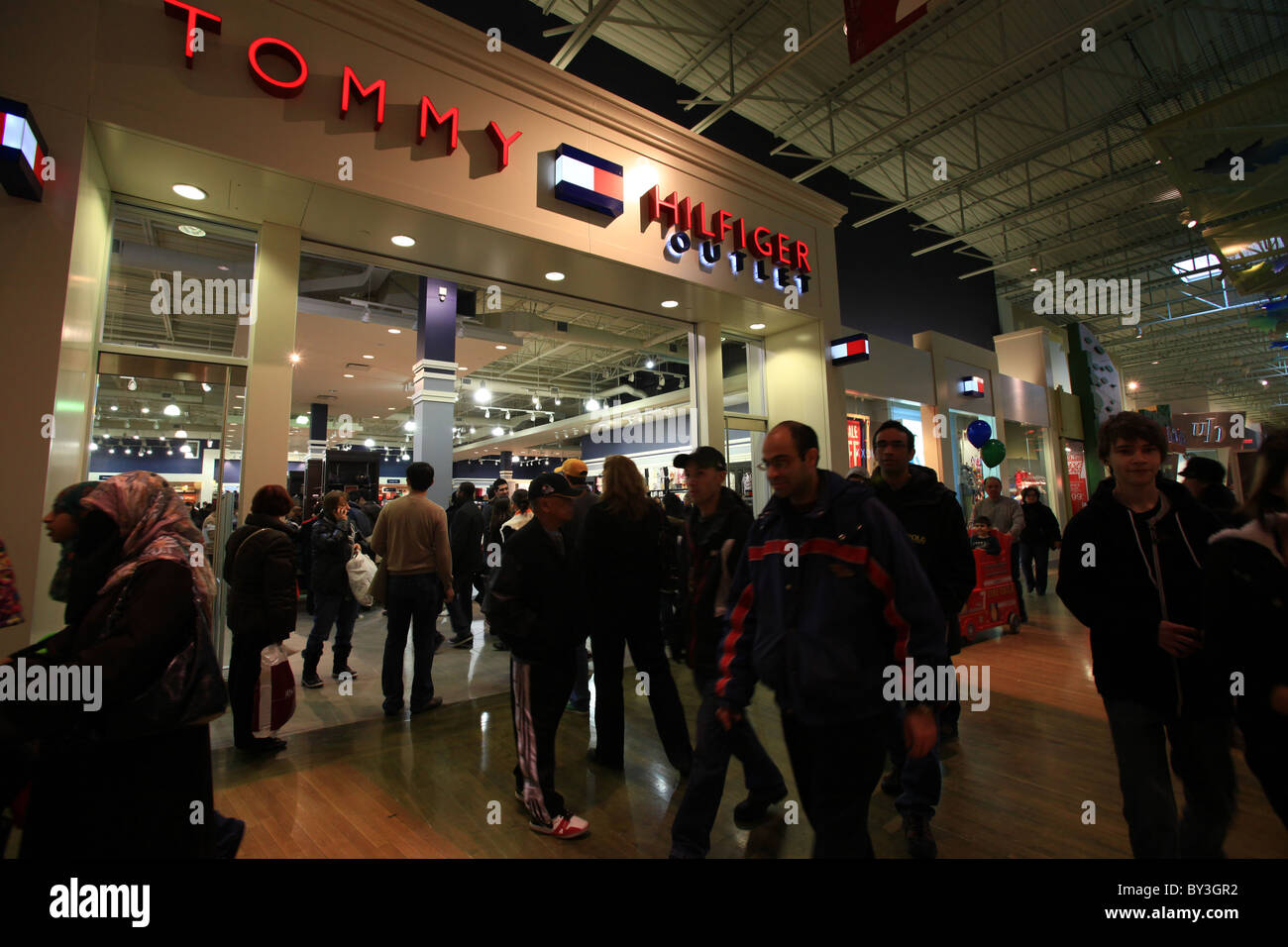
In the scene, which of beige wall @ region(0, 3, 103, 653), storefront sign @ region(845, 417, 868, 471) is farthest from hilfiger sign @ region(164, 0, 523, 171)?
storefront sign @ region(845, 417, 868, 471)

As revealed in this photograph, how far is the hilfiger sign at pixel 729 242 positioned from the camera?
559 cm

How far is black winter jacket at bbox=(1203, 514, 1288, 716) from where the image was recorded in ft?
4.77

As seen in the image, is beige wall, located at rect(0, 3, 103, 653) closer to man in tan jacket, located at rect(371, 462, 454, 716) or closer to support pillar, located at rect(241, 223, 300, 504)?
support pillar, located at rect(241, 223, 300, 504)

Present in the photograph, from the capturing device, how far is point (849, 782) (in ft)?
4.98

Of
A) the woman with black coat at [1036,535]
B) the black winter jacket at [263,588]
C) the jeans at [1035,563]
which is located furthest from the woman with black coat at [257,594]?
the jeans at [1035,563]

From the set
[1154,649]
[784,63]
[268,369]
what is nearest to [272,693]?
[268,369]

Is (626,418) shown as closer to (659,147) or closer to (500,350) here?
(500,350)

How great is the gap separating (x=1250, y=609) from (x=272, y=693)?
4208 mm

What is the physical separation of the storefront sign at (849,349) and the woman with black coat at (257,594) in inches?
240

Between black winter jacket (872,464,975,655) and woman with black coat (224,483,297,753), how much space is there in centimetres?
327

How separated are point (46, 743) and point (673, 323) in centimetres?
626

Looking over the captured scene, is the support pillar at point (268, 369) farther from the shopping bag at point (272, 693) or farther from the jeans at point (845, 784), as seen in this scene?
the jeans at point (845, 784)

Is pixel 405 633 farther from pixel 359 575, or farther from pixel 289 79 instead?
pixel 289 79
